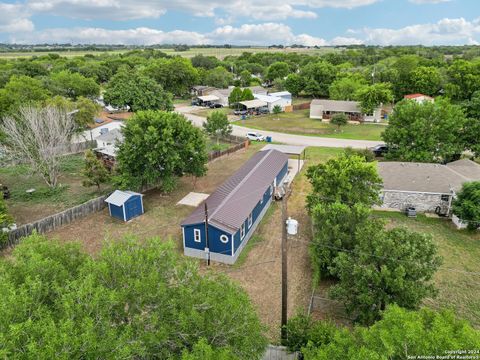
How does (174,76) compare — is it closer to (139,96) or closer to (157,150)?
(139,96)

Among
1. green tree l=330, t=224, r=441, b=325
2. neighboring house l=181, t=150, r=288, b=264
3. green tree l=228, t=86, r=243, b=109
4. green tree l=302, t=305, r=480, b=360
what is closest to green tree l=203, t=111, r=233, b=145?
neighboring house l=181, t=150, r=288, b=264

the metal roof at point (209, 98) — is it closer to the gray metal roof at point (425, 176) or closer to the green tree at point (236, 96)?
the green tree at point (236, 96)

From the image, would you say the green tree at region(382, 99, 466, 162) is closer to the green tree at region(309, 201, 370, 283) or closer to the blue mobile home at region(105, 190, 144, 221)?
the green tree at region(309, 201, 370, 283)

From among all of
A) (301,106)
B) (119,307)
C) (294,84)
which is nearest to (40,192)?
(119,307)

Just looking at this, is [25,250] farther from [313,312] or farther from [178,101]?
[178,101]

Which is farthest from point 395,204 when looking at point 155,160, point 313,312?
point 155,160

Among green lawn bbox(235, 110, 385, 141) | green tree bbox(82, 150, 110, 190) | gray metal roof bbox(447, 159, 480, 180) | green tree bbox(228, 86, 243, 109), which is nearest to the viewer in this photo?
gray metal roof bbox(447, 159, 480, 180)
